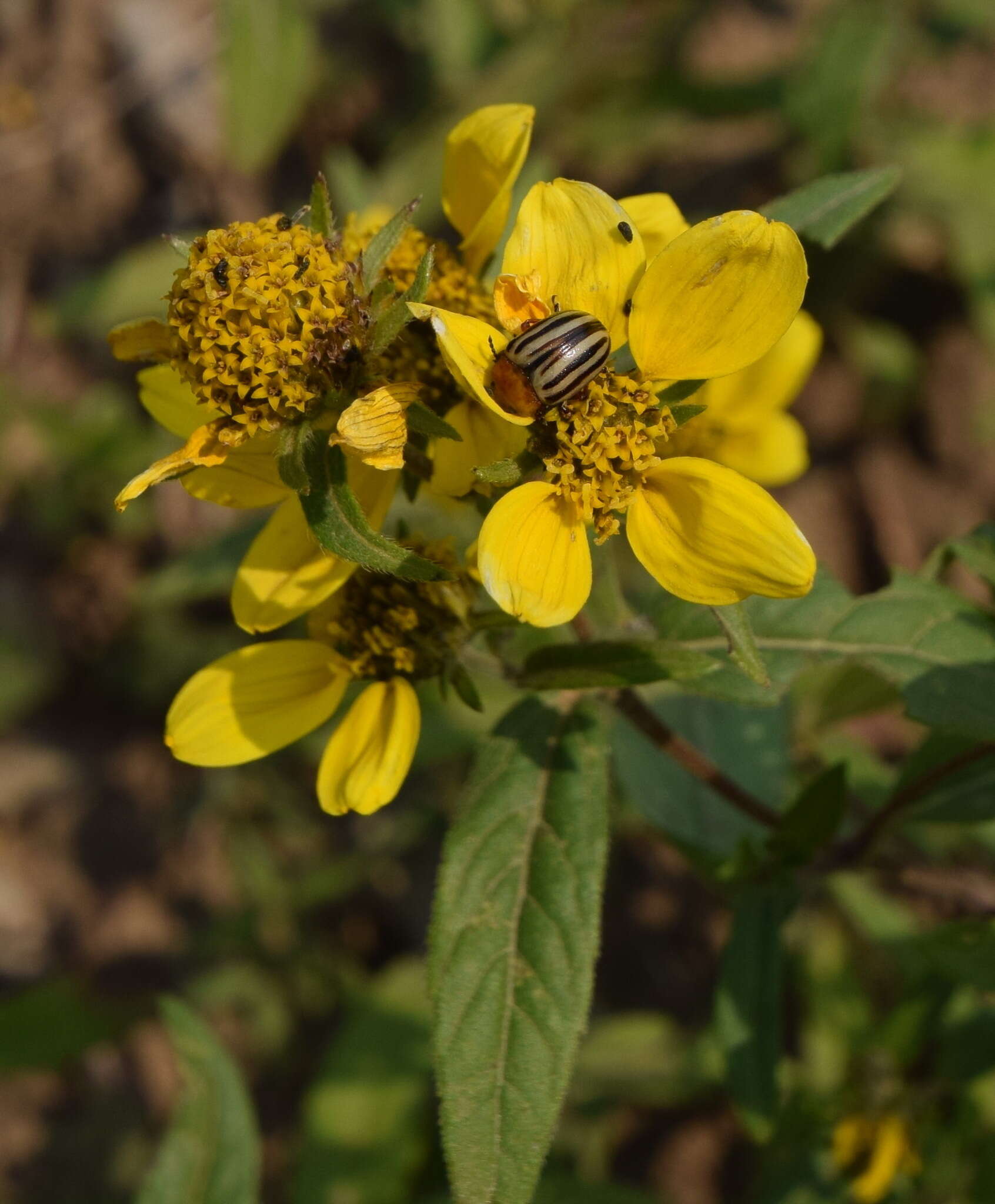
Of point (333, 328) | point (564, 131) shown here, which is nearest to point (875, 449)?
point (564, 131)

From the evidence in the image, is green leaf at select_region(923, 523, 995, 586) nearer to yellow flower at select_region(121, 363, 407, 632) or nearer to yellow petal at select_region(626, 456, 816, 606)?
yellow petal at select_region(626, 456, 816, 606)

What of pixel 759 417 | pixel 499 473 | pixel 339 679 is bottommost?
pixel 759 417

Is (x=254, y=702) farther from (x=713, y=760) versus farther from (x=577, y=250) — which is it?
(x=713, y=760)

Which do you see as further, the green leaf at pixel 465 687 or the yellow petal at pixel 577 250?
the green leaf at pixel 465 687

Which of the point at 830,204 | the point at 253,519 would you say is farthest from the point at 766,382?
the point at 253,519

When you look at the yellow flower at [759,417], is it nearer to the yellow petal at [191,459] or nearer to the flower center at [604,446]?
the flower center at [604,446]

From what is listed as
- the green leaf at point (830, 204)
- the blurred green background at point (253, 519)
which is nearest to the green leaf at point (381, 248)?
the green leaf at point (830, 204)

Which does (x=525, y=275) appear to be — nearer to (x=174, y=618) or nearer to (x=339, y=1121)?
(x=339, y=1121)
